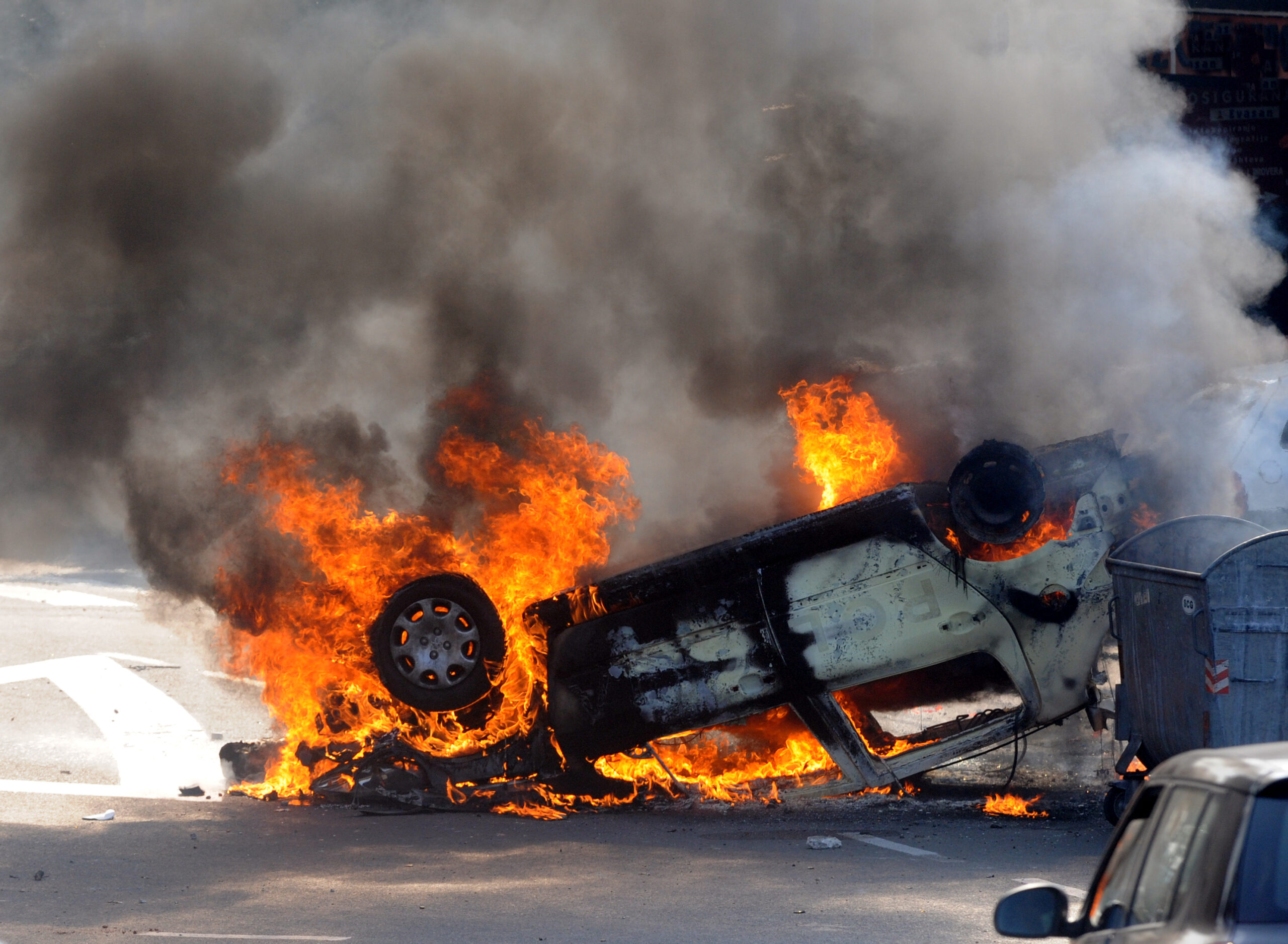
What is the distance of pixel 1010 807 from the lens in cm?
751

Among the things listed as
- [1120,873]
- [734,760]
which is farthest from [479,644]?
[1120,873]

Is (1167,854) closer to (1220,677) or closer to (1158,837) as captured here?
(1158,837)

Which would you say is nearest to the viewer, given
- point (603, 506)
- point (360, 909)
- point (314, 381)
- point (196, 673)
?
point (360, 909)

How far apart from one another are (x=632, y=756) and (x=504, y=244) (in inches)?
205

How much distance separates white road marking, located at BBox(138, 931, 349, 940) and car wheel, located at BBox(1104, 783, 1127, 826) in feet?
12.7

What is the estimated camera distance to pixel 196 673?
12.2 meters

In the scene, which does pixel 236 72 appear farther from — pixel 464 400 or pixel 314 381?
pixel 464 400

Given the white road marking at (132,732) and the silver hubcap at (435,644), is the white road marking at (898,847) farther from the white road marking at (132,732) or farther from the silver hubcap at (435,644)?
the white road marking at (132,732)

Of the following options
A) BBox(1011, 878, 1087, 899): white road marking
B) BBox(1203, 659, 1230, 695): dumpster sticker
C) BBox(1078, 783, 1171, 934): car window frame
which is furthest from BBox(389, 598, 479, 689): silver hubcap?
BBox(1078, 783, 1171, 934): car window frame

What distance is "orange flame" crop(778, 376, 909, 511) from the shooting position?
8352 mm

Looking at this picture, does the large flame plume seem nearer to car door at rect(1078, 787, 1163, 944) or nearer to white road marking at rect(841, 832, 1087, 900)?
white road marking at rect(841, 832, 1087, 900)

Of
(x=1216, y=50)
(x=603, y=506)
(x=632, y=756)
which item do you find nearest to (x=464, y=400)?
(x=603, y=506)

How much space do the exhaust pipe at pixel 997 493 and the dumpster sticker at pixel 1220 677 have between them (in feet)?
4.34

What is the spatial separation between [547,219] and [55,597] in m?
9.38
